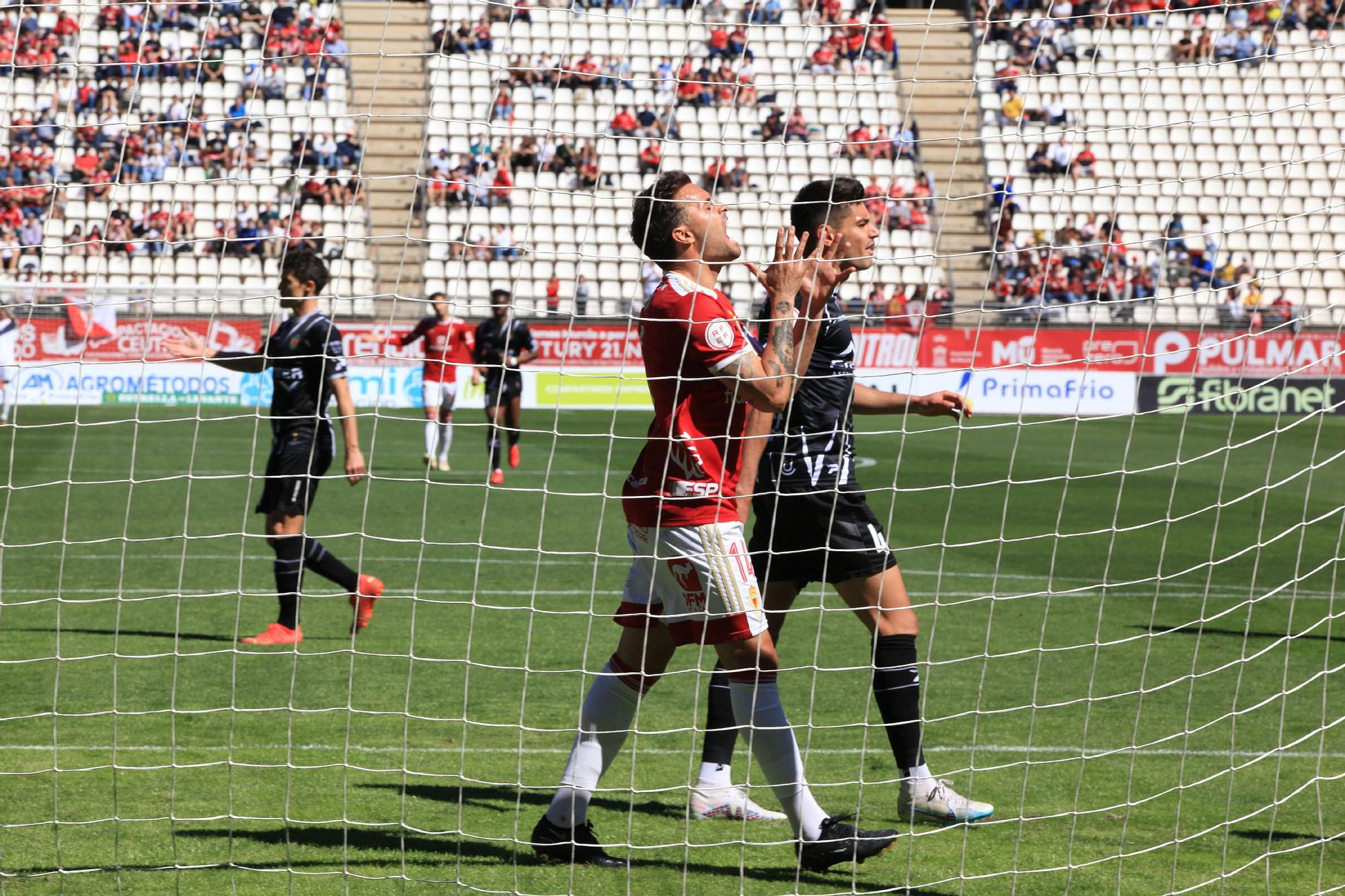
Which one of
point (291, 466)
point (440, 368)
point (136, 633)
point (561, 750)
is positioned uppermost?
point (291, 466)

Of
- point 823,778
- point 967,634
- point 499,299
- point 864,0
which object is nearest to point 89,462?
point 499,299

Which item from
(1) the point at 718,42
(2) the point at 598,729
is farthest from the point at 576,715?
(1) the point at 718,42

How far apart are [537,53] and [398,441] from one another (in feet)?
21.0

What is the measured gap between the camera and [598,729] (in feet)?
13.5

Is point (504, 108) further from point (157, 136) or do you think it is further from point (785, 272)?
point (785, 272)

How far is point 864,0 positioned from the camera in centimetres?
2478

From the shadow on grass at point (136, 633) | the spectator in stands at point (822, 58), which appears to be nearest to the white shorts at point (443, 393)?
the spectator in stands at point (822, 58)

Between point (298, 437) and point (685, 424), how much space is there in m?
3.85

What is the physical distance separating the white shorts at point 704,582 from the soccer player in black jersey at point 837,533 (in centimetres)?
65

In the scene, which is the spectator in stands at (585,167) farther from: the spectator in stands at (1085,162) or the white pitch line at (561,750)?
the white pitch line at (561,750)

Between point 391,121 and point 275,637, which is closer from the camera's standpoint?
point 275,637

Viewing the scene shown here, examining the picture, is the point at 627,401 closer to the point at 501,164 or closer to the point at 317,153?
the point at 501,164

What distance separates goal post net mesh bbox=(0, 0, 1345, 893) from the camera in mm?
4328

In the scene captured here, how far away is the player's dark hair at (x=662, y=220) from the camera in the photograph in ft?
12.9
